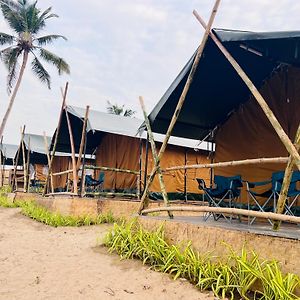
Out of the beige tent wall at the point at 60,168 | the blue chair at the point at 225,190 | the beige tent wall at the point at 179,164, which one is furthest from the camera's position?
the beige tent wall at the point at 60,168

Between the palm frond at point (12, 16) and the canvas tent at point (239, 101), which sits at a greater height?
the palm frond at point (12, 16)

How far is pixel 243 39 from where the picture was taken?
4.88 m

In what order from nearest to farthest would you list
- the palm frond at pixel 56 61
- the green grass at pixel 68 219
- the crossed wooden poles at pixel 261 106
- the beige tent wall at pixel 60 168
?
the crossed wooden poles at pixel 261 106
the green grass at pixel 68 219
the beige tent wall at pixel 60 168
the palm frond at pixel 56 61

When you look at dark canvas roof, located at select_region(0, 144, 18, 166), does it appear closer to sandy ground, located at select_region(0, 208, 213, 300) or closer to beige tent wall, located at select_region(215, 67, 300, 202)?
sandy ground, located at select_region(0, 208, 213, 300)

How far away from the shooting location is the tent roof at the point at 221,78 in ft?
16.6

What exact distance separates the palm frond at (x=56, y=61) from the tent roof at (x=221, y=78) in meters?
13.3

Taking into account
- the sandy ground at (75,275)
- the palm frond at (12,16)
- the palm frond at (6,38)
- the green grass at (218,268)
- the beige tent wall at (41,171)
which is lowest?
the sandy ground at (75,275)

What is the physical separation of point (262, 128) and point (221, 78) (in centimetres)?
133

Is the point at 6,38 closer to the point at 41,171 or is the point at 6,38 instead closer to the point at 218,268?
the point at 41,171

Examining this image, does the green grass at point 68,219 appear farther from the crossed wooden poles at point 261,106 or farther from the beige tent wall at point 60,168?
the beige tent wall at point 60,168

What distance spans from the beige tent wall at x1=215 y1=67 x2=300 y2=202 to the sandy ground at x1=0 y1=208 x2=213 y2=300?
328 cm

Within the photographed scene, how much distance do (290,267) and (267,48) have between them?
338 centimetres

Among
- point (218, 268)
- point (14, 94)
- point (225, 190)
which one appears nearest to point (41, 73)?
point (14, 94)

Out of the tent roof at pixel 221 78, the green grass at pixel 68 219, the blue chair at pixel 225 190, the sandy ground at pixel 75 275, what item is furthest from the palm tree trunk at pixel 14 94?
the blue chair at pixel 225 190
